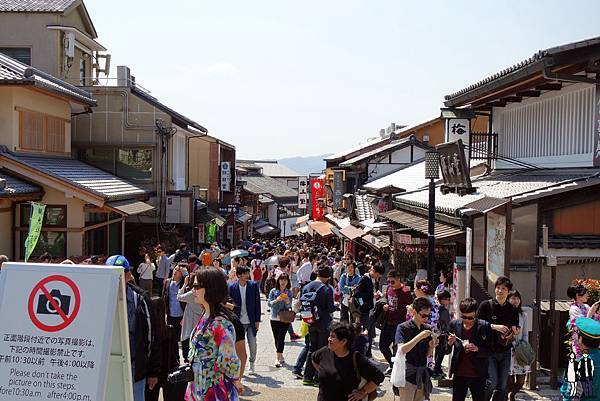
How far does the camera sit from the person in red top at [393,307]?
11.1m

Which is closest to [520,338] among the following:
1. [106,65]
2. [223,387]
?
[223,387]

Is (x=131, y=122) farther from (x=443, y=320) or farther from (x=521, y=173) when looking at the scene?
(x=443, y=320)

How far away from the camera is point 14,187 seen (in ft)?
52.4

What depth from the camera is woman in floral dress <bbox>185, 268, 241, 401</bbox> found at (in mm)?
5906

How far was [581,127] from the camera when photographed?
12.8 metres

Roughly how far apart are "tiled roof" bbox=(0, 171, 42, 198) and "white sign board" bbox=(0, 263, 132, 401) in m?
9.90

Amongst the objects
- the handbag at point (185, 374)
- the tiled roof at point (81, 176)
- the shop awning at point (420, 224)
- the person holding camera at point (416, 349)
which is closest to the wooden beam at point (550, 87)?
the shop awning at point (420, 224)

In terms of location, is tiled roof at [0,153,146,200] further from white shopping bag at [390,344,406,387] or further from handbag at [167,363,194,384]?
handbag at [167,363,194,384]

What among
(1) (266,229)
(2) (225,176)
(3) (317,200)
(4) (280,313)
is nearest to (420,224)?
(4) (280,313)

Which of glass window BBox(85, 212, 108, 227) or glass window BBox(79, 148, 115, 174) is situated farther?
glass window BBox(79, 148, 115, 174)

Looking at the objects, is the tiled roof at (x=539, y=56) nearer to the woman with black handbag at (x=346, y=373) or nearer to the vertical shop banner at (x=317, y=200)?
the woman with black handbag at (x=346, y=373)

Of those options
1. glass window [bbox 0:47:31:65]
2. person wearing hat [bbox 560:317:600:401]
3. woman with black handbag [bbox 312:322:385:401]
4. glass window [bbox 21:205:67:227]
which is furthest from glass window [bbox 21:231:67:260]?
person wearing hat [bbox 560:317:600:401]

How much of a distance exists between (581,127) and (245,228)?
39.8 metres

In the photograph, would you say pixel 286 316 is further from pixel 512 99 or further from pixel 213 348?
pixel 512 99
